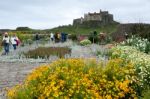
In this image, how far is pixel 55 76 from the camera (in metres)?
11.6

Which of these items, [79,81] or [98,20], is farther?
[98,20]

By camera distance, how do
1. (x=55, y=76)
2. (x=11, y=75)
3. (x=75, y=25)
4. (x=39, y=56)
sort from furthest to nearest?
(x=75, y=25)
(x=39, y=56)
(x=11, y=75)
(x=55, y=76)

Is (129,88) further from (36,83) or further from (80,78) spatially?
(36,83)

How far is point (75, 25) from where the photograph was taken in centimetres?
10888

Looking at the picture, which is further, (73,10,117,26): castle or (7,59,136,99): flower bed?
(73,10,117,26): castle

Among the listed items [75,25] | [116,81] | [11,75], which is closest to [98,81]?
[116,81]

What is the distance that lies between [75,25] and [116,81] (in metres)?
97.0

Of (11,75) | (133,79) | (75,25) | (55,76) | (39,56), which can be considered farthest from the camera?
(75,25)

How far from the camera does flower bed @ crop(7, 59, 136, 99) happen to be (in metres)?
11.0

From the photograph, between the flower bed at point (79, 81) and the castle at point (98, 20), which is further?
the castle at point (98, 20)

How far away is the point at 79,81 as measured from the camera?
11.2 metres

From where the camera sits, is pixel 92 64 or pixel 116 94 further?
pixel 92 64

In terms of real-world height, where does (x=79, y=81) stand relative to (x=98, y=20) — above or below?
below

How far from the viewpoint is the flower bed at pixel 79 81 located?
11.0 m
